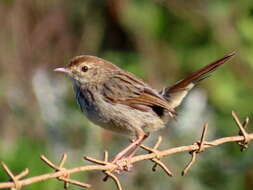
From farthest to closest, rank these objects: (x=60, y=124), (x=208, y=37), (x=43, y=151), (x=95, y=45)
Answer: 1. (x=95, y=45)
2. (x=208, y=37)
3. (x=60, y=124)
4. (x=43, y=151)

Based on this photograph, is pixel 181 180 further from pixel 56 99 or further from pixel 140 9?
pixel 140 9

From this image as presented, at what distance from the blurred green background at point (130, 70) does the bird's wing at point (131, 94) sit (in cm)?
93

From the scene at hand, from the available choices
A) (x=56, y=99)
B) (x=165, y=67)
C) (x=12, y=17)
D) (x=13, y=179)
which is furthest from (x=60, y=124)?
(x=13, y=179)

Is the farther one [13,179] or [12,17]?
[12,17]

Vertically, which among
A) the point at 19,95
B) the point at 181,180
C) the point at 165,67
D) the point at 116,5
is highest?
the point at 116,5

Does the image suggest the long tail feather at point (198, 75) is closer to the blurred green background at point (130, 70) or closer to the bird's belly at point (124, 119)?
the bird's belly at point (124, 119)

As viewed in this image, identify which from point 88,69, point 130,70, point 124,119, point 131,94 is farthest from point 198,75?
point 130,70

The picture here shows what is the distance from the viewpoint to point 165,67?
8.85 metres

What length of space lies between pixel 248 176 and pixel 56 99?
2.21 metres

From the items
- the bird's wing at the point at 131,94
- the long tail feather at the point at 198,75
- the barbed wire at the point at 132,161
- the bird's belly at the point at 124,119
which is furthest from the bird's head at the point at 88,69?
the barbed wire at the point at 132,161

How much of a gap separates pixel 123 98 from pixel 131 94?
8 cm

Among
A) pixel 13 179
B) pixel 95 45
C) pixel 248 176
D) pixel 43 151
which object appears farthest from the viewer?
pixel 95 45

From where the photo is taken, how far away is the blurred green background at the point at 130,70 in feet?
23.6

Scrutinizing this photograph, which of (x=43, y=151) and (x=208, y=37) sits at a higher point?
(x=208, y=37)
